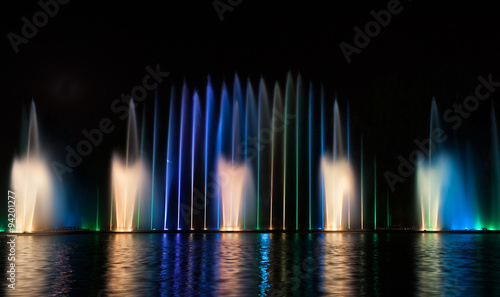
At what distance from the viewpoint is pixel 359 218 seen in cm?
3850

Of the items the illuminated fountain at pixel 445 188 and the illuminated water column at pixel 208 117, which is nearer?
the illuminated water column at pixel 208 117

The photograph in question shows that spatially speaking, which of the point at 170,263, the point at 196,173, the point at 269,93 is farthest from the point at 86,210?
the point at 170,263

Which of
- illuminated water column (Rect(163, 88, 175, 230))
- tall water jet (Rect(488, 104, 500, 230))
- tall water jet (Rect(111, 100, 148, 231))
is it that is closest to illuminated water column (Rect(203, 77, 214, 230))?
illuminated water column (Rect(163, 88, 175, 230))

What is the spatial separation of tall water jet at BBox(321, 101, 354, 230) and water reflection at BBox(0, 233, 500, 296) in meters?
17.4

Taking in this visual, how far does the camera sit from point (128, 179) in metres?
35.4

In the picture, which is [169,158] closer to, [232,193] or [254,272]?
[232,193]

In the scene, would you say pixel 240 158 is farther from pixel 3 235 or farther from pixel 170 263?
pixel 170 263

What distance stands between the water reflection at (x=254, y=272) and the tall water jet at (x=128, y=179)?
16.4 meters

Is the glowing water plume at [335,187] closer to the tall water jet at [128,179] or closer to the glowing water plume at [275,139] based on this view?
the glowing water plume at [275,139]

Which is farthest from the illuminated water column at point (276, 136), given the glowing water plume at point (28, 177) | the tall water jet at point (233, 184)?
the glowing water plume at point (28, 177)

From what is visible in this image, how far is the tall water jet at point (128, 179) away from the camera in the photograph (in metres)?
34.4

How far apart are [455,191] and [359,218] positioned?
244 inches

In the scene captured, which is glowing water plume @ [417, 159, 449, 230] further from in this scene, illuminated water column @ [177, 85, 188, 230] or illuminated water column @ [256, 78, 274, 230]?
illuminated water column @ [177, 85, 188, 230]

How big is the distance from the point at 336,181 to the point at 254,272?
2502cm
